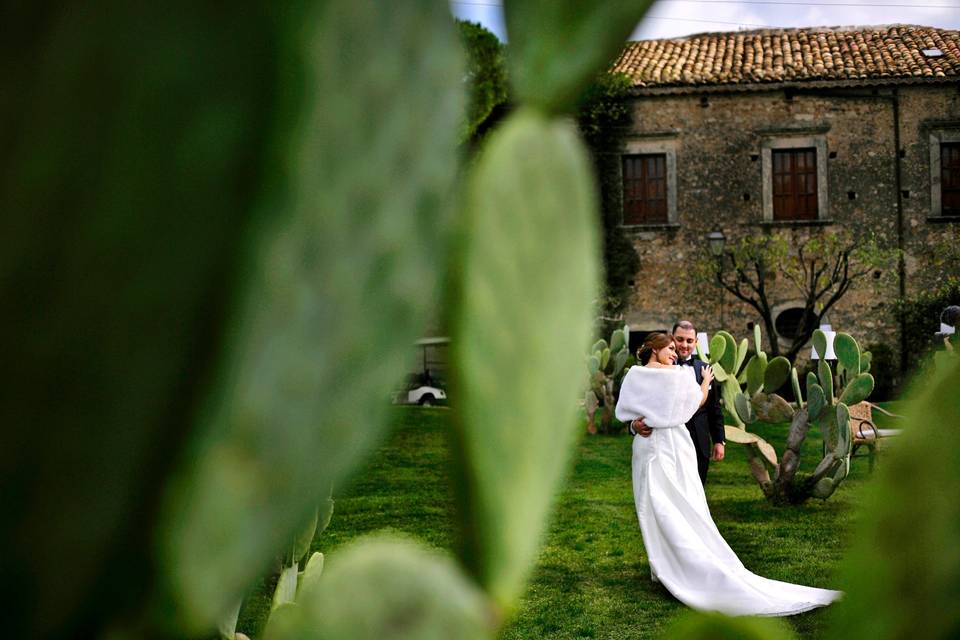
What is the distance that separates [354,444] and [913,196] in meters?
13.1

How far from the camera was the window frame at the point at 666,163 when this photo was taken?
12203 millimetres

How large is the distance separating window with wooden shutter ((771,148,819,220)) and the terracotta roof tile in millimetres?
976

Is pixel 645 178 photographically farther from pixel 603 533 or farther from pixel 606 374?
pixel 603 533

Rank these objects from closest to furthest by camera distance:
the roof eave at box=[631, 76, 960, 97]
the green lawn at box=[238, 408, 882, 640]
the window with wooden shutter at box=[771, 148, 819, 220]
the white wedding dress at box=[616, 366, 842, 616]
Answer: the green lawn at box=[238, 408, 882, 640], the white wedding dress at box=[616, 366, 842, 616], the roof eave at box=[631, 76, 960, 97], the window with wooden shutter at box=[771, 148, 819, 220]

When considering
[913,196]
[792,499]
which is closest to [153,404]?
[792,499]

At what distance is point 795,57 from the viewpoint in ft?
41.3

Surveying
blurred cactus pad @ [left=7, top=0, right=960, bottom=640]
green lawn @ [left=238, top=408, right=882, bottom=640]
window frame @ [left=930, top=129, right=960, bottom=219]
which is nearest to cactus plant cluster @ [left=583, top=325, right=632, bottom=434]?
green lawn @ [left=238, top=408, right=882, bottom=640]

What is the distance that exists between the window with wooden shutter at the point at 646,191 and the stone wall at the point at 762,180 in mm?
195

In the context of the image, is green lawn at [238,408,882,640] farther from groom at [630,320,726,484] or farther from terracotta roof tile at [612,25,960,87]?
terracotta roof tile at [612,25,960,87]

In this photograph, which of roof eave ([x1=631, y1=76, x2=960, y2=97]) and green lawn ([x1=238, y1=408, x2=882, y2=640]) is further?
roof eave ([x1=631, y1=76, x2=960, y2=97])

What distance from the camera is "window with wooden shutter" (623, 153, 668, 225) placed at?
1234cm

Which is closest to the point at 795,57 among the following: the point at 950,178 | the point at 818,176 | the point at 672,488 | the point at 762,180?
the point at 818,176

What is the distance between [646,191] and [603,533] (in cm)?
771

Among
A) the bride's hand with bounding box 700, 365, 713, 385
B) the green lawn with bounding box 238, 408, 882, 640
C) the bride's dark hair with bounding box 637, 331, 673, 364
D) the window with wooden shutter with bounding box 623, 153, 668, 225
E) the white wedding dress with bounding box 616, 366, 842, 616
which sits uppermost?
the window with wooden shutter with bounding box 623, 153, 668, 225
